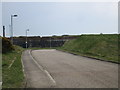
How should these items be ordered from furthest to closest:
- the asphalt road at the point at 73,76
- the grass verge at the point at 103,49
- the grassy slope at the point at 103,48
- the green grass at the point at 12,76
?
the grassy slope at the point at 103,48, the grass verge at the point at 103,49, the asphalt road at the point at 73,76, the green grass at the point at 12,76

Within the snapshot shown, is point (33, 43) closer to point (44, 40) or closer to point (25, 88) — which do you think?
point (44, 40)

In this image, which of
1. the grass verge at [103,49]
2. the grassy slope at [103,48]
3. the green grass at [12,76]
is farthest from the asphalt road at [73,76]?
the grassy slope at [103,48]

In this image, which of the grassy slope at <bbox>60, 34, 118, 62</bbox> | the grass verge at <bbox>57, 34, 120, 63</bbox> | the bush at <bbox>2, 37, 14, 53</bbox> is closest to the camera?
the grass verge at <bbox>57, 34, 120, 63</bbox>

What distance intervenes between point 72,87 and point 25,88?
6.05 ft

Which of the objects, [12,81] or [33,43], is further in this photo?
[33,43]

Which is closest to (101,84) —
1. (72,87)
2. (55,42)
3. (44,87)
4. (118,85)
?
(118,85)

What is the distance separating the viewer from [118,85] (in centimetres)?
1007

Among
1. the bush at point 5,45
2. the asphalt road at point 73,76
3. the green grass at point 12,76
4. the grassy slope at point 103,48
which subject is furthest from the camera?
the bush at point 5,45

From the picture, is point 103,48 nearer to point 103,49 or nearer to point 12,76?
point 103,49

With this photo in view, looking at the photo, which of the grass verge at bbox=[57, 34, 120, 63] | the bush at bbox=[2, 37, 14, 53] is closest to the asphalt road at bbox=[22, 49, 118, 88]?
the grass verge at bbox=[57, 34, 120, 63]

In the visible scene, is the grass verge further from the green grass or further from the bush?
the bush

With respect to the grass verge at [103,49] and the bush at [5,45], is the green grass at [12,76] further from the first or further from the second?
the bush at [5,45]

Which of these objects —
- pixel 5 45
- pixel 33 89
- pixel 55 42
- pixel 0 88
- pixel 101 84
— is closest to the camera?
pixel 0 88

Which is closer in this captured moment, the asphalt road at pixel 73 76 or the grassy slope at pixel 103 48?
the asphalt road at pixel 73 76
